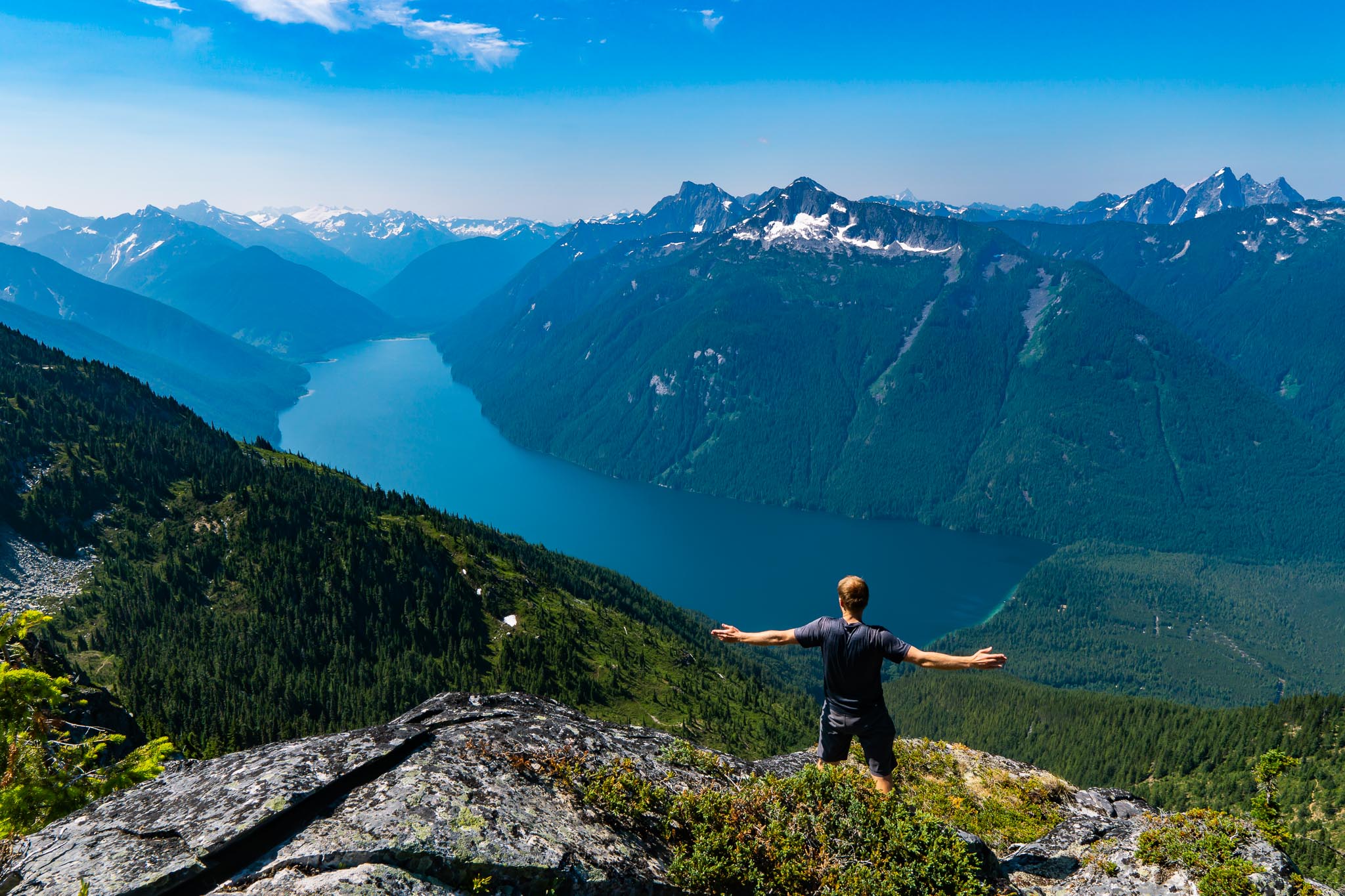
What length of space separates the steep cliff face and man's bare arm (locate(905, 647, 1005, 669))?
2.51m

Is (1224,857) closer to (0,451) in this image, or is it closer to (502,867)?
(502,867)

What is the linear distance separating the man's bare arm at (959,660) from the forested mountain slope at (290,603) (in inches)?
2918

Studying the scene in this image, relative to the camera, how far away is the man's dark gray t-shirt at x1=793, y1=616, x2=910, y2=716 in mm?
11391

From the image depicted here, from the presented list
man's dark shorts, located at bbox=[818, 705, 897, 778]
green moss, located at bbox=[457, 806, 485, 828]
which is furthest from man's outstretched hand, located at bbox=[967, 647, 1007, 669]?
green moss, located at bbox=[457, 806, 485, 828]

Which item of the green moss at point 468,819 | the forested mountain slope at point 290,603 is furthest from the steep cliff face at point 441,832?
the forested mountain slope at point 290,603

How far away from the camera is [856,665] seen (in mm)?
11500

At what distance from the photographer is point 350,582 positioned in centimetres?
10825

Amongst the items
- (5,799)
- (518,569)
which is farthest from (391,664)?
(5,799)

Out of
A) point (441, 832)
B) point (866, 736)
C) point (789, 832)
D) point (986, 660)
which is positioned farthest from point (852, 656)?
point (441, 832)

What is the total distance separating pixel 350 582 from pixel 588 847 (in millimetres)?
111734

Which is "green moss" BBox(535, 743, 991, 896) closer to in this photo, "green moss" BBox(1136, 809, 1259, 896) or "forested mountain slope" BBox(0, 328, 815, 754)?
"green moss" BBox(1136, 809, 1259, 896)

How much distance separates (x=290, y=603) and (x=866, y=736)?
10995 centimetres

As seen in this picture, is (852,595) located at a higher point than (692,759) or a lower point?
higher

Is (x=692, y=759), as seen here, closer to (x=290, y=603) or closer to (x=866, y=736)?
(x=866, y=736)
